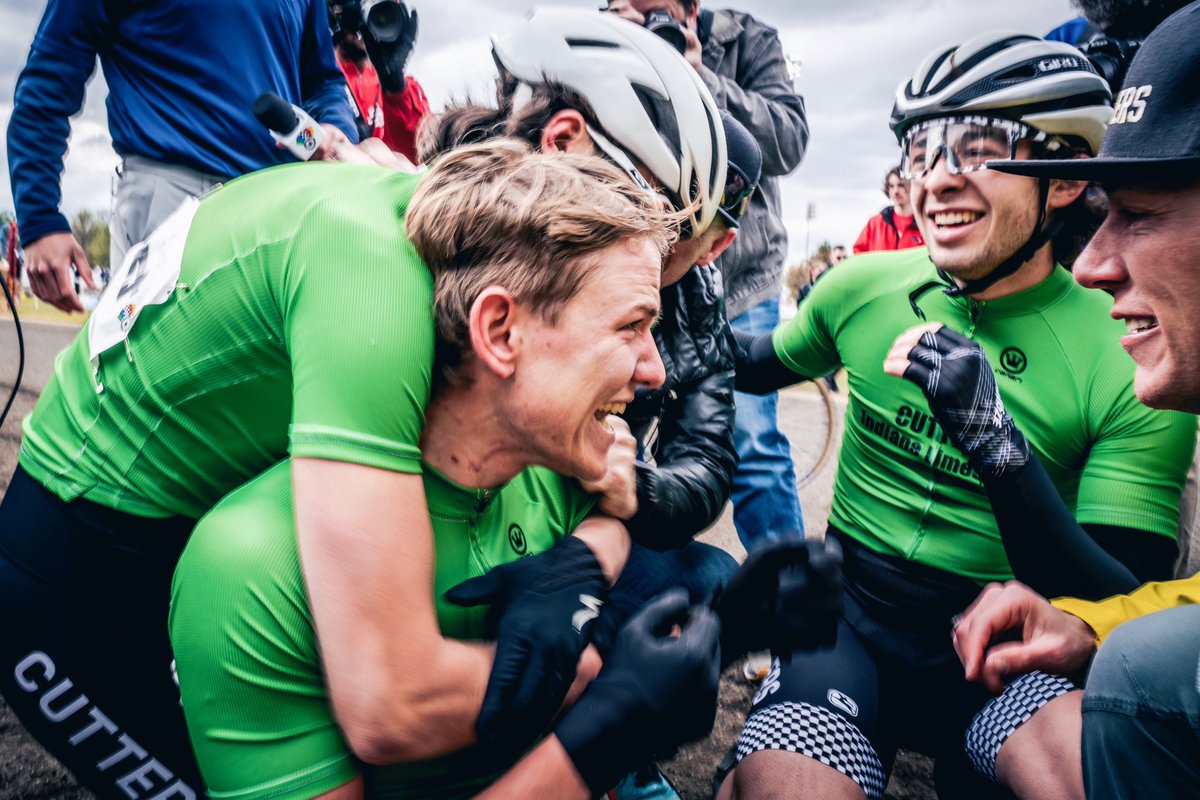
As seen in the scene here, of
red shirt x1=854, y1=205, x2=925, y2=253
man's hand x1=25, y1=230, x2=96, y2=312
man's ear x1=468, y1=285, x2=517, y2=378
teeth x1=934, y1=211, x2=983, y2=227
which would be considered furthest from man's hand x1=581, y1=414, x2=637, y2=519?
red shirt x1=854, y1=205, x2=925, y2=253

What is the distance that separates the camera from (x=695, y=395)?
2.19 metres

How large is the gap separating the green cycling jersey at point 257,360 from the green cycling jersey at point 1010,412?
4.76 ft

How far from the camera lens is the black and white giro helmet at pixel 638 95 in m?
1.80

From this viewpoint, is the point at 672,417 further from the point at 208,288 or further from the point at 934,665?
the point at 208,288

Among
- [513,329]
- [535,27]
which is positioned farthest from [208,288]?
[535,27]

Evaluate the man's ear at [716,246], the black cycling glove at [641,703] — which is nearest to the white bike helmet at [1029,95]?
the man's ear at [716,246]

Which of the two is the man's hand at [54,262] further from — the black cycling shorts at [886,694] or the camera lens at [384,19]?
the black cycling shorts at [886,694]

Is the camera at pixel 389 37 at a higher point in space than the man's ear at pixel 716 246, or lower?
higher

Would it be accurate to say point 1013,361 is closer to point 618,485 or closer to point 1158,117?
point 1158,117

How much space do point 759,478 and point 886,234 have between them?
14.6 feet

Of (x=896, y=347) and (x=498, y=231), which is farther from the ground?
(x=498, y=231)

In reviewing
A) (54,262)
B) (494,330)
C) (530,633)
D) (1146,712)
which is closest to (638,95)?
(494,330)

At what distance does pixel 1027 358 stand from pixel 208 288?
1913 millimetres

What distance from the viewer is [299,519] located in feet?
3.50
